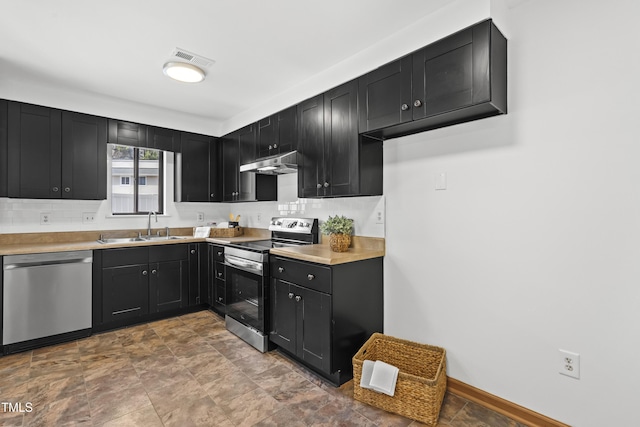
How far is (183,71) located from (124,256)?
200 centimetres

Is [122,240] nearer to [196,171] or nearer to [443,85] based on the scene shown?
[196,171]

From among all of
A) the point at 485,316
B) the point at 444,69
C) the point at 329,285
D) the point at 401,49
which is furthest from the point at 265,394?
the point at 401,49

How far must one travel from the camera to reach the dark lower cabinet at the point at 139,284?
3279 mm

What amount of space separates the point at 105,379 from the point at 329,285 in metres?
1.82

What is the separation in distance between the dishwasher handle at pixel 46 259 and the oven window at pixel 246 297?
1370mm

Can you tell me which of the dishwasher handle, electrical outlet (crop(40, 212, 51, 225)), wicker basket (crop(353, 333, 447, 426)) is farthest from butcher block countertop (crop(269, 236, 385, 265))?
electrical outlet (crop(40, 212, 51, 225))

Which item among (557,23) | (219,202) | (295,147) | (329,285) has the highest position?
(557,23)

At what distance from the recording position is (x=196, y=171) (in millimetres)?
4336

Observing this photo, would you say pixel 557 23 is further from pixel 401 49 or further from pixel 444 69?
pixel 401 49

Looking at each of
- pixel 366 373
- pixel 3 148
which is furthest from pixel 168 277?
pixel 366 373

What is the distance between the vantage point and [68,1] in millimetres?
1959

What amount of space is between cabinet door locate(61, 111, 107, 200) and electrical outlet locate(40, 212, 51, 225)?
326mm

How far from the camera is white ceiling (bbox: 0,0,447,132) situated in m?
2.02

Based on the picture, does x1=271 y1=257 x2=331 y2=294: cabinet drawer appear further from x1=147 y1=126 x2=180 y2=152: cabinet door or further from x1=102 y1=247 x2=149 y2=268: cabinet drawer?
x1=147 y1=126 x2=180 y2=152: cabinet door
